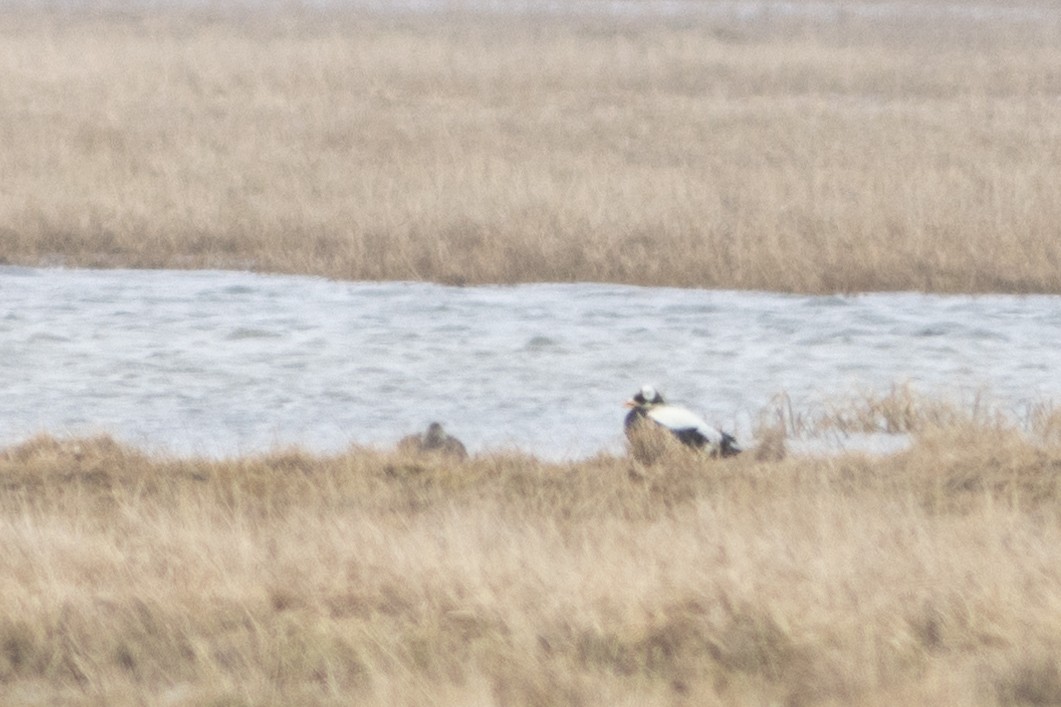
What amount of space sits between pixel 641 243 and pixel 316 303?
3248 millimetres

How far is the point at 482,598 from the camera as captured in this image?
600 cm

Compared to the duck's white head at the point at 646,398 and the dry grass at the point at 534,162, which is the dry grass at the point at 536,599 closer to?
the duck's white head at the point at 646,398

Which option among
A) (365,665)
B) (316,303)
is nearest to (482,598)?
(365,665)

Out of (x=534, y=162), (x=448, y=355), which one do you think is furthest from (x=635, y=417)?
(x=534, y=162)

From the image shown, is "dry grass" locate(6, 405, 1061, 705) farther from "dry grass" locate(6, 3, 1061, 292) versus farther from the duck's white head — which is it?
"dry grass" locate(6, 3, 1061, 292)

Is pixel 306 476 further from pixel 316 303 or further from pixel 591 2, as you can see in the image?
pixel 591 2

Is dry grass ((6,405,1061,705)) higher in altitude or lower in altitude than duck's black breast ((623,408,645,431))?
lower

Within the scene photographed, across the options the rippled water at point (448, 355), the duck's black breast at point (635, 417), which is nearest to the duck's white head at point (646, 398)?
the duck's black breast at point (635, 417)

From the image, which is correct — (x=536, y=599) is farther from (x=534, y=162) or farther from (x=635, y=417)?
(x=534, y=162)

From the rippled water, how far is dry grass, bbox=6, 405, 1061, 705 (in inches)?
85.9

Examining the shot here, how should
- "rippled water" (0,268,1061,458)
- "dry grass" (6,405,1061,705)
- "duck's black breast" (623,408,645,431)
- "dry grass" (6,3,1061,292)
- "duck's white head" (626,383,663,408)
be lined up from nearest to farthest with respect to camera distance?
"dry grass" (6,405,1061,705)
"duck's black breast" (623,408,645,431)
"duck's white head" (626,383,663,408)
"rippled water" (0,268,1061,458)
"dry grass" (6,3,1061,292)

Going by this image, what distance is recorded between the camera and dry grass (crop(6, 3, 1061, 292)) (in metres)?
15.9

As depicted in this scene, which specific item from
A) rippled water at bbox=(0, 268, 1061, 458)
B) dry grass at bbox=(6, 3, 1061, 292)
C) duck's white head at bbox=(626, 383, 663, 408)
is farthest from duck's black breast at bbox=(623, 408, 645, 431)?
dry grass at bbox=(6, 3, 1061, 292)

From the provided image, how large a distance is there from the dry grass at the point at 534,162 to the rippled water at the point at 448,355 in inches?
27.2
